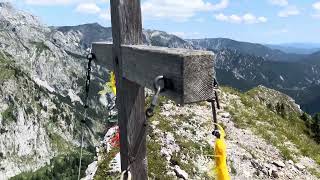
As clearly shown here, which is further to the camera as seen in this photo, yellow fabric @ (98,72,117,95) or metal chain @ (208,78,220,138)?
yellow fabric @ (98,72,117,95)

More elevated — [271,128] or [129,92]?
[129,92]

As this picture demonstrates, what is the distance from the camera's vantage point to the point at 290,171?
58.5 feet

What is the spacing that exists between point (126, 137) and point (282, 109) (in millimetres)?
26550

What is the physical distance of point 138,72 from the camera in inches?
198

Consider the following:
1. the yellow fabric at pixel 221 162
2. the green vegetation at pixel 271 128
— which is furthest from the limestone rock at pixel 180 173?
the yellow fabric at pixel 221 162

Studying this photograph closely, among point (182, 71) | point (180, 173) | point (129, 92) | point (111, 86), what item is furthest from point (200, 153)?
point (182, 71)

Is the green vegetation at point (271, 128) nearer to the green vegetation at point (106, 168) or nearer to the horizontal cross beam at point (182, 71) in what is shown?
the green vegetation at point (106, 168)

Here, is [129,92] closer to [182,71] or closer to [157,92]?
[157,92]

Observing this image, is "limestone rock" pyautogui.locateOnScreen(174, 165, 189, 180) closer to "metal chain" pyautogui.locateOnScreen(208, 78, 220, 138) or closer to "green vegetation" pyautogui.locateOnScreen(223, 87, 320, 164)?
"green vegetation" pyautogui.locateOnScreen(223, 87, 320, 164)

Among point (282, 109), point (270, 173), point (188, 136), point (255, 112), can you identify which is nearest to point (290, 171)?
point (270, 173)

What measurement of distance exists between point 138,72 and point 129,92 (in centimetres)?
49

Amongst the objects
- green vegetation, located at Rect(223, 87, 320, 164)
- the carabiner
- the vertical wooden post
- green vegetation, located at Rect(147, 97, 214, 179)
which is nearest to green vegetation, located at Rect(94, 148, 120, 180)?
green vegetation, located at Rect(147, 97, 214, 179)

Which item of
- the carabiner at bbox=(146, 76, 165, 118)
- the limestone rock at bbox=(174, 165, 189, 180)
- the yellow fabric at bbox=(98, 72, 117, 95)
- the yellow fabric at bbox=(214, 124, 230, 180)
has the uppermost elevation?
the carabiner at bbox=(146, 76, 165, 118)

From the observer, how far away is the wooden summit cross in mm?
4117
